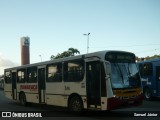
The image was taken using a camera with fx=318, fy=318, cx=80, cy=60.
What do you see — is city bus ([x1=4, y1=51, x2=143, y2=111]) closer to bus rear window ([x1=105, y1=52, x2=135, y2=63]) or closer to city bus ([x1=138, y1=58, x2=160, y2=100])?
bus rear window ([x1=105, y1=52, x2=135, y2=63])

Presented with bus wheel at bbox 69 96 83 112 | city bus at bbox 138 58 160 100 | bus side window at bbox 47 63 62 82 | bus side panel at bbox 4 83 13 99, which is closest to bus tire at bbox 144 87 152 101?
city bus at bbox 138 58 160 100

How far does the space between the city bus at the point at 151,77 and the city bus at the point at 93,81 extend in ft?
26.6

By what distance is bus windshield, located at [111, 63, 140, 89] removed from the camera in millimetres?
13688

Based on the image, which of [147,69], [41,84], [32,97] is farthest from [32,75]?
[147,69]

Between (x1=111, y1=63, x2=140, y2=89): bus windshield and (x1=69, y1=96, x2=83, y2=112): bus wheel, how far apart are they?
89.5 inches

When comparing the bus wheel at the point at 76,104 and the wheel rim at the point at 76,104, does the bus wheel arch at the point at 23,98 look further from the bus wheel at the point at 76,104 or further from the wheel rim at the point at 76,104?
the wheel rim at the point at 76,104

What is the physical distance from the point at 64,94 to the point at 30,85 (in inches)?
195

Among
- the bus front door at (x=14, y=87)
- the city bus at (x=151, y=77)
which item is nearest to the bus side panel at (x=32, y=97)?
the bus front door at (x=14, y=87)

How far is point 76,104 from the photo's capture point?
1534 cm

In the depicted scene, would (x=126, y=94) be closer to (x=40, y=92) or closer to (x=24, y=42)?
(x=40, y=92)

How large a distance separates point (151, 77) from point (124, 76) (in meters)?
9.97

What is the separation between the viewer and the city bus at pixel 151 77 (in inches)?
888

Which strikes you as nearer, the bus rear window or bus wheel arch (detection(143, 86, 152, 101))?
the bus rear window

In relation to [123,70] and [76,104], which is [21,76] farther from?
[123,70]
